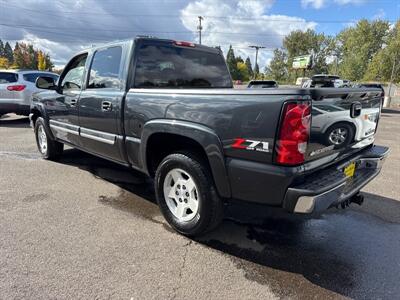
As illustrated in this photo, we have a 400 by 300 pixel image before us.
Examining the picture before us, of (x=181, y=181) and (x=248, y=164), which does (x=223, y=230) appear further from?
(x=248, y=164)

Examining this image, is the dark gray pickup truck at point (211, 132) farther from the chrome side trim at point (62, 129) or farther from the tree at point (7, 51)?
the tree at point (7, 51)

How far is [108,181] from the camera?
4.96 m

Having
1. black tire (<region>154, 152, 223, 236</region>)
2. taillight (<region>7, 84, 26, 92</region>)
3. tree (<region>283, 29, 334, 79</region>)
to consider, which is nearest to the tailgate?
black tire (<region>154, 152, 223, 236</region>)

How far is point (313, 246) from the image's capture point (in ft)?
10.4

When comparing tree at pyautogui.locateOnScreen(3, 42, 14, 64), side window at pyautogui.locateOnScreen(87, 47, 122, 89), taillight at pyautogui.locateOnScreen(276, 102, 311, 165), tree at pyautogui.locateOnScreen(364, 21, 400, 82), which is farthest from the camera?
tree at pyautogui.locateOnScreen(3, 42, 14, 64)

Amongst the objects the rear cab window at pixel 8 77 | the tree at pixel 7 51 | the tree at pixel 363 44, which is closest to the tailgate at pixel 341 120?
the rear cab window at pixel 8 77

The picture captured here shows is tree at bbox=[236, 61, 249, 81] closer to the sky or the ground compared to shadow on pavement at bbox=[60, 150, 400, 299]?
closer to the sky

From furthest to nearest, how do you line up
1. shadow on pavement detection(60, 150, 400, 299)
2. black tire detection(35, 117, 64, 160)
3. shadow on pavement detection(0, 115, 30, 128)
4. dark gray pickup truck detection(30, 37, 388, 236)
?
shadow on pavement detection(0, 115, 30, 128)
black tire detection(35, 117, 64, 160)
shadow on pavement detection(60, 150, 400, 299)
dark gray pickup truck detection(30, 37, 388, 236)

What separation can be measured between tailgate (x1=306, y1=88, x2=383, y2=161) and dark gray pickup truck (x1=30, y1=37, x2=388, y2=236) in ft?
0.03

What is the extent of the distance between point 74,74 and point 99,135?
1446 mm

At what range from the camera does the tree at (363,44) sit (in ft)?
194

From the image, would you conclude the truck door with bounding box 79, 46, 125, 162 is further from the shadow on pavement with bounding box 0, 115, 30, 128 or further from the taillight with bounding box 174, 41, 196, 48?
the shadow on pavement with bounding box 0, 115, 30, 128

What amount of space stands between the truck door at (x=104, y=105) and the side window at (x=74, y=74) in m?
0.36

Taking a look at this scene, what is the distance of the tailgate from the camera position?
2.48m
